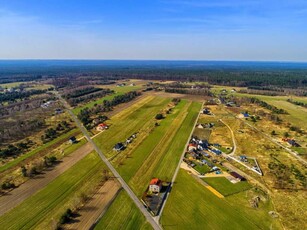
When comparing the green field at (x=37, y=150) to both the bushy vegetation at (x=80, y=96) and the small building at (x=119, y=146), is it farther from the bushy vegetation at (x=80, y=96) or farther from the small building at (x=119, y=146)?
the bushy vegetation at (x=80, y=96)

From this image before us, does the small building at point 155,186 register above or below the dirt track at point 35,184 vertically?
above

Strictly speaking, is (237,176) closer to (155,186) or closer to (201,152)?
(201,152)

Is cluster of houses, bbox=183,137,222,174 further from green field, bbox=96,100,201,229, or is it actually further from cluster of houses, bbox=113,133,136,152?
cluster of houses, bbox=113,133,136,152

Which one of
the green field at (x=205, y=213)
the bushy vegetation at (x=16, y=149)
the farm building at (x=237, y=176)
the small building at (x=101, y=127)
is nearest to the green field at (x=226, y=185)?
the farm building at (x=237, y=176)

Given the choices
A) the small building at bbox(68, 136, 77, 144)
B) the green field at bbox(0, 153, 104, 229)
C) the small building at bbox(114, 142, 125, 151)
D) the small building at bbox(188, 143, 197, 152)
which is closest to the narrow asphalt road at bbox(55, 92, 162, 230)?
the green field at bbox(0, 153, 104, 229)

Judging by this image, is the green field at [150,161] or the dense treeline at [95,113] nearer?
the green field at [150,161]

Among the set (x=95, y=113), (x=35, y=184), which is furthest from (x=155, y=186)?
(x=95, y=113)

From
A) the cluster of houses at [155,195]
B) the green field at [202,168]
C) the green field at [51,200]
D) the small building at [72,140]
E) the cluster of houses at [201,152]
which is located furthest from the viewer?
the small building at [72,140]
